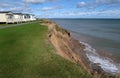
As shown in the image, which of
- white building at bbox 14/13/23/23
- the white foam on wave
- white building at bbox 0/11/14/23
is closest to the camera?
the white foam on wave

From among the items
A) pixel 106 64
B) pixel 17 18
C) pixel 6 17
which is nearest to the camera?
pixel 106 64

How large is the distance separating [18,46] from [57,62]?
6.70 meters

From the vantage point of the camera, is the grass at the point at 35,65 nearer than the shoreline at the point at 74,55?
Yes

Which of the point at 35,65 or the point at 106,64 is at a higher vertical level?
the point at 35,65

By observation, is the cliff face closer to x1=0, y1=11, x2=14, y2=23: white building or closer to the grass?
the grass

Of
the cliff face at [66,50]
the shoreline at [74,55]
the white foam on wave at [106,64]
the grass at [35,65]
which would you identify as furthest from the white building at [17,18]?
the grass at [35,65]

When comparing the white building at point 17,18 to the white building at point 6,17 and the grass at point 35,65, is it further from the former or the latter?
the grass at point 35,65

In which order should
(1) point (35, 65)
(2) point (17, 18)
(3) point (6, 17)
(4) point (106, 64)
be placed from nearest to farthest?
1. (1) point (35, 65)
2. (4) point (106, 64)
3. (3) point (6, 17)
4. (2) point (17, 18)

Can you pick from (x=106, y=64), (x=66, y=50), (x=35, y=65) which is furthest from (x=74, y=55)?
(x=35, y=65)

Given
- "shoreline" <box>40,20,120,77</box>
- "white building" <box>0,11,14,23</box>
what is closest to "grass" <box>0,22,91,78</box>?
"shoreline" <box>40,20,120,77</box>

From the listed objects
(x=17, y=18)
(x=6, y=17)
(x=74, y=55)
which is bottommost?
(x=74, y=55)

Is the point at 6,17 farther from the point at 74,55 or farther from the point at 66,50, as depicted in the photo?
the point at 74,55

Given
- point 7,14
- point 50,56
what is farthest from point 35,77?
point 7,14

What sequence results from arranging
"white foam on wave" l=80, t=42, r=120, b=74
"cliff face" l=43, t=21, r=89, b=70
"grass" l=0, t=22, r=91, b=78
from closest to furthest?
"grass" l=0, t=22, r=91, b=78
"cliff face" l=43, t=21, r=89, b=70
"white foam on wave" l=80, t=42, r=120, b=74
